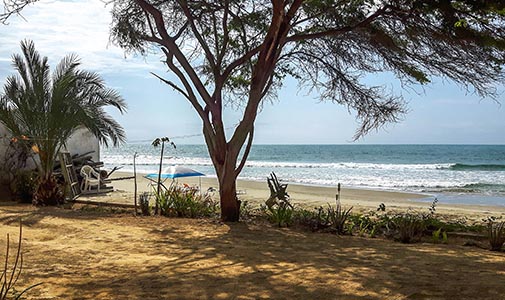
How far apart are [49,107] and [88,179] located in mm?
2784

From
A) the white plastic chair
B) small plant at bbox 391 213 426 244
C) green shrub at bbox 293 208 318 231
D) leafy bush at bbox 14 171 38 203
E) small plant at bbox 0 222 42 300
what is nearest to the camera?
small plant at bbox 0 222 42 300

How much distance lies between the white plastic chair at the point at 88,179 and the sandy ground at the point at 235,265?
5.33 m

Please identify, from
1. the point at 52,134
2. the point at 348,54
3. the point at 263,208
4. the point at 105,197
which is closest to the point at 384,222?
the point at 263,208

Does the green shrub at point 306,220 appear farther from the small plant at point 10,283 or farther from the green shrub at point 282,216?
the small plant at point 10,283

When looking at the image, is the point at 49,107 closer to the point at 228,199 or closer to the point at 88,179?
the point at 88,179

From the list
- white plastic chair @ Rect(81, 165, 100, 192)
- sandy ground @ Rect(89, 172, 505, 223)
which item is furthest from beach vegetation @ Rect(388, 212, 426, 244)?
white plastic chair @ Rect(81, 165, 100, 192)

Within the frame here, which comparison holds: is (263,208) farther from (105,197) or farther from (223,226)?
(105,197)

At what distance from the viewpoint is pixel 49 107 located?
12.1m

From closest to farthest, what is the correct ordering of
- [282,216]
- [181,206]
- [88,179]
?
[282,216]
[181,206]
[88,179]

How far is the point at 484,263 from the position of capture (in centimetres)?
588

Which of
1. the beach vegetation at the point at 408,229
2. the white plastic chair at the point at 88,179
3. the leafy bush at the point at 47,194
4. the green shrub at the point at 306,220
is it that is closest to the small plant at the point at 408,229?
the beach vegetation at the point at 408,229

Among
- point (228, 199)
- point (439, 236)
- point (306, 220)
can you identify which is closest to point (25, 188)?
point (228, 199)

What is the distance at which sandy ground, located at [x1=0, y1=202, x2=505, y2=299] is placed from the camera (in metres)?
4.44

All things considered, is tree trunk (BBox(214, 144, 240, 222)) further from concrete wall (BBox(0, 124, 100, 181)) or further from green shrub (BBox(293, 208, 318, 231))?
concrete wall (BBox(0, 124, 100, 181))
